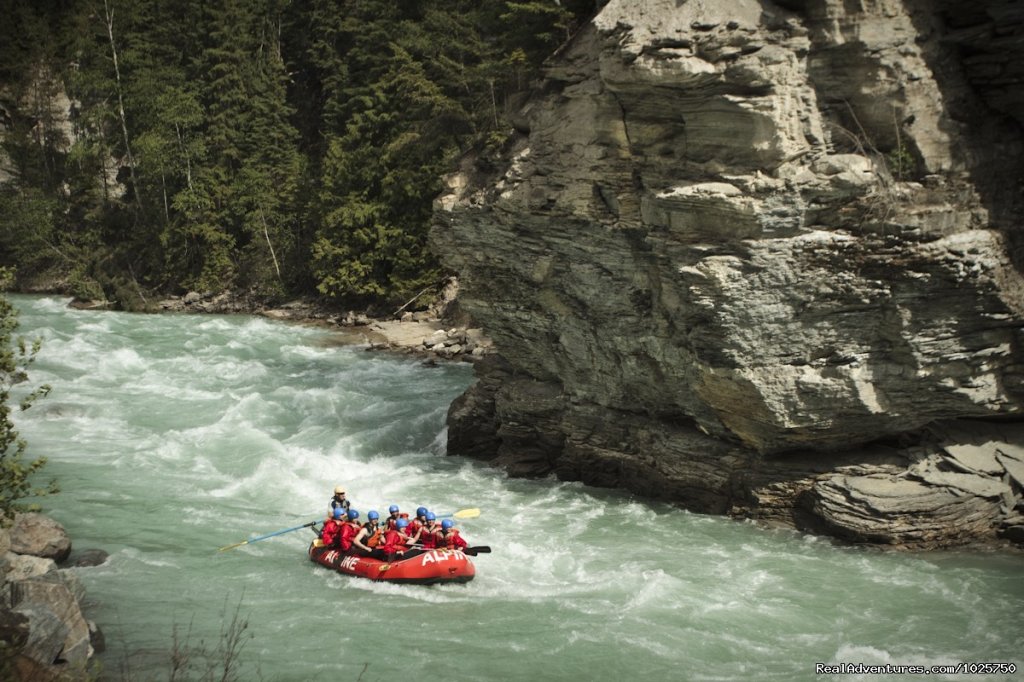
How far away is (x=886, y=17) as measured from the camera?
1209 cm

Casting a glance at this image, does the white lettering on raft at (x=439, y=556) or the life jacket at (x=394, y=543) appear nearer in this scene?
the white lettering on raft at (x=439, y=556)

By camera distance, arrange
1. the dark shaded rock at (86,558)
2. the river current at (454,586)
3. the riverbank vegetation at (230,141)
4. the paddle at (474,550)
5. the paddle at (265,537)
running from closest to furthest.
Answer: the river current at (454,586)
the dark shaded rock at (86,558)
the paddle at (474,550)
the paddle at (265,537)
the riverbank vegetation at (230,141)

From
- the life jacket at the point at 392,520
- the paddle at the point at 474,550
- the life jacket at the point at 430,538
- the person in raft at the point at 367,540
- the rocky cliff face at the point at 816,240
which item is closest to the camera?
the rocky cliff face at the point at 816,240

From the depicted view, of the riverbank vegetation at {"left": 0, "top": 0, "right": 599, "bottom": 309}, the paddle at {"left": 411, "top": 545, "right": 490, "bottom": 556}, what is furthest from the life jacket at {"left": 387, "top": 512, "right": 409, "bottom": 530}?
the riverbank vegetation at {"left": 0, "top": 0, "right": 599, "bottom": 309}

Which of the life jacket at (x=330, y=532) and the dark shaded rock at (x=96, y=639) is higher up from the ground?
the life jacket at (x=330, y=532)

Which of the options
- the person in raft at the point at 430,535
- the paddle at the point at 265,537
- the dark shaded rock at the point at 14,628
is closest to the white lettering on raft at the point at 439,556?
the person in raft at the point at 430,535

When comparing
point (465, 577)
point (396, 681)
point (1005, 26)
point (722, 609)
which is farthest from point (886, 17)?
point (396, 681)

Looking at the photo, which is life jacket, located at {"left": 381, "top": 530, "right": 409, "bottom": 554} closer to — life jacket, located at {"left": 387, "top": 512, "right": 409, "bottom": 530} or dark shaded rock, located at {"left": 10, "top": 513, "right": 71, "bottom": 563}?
life jacket, located at {"left": 387, "top": 512, "right": 409, "bottom": 530}

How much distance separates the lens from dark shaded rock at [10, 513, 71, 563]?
40.2ft

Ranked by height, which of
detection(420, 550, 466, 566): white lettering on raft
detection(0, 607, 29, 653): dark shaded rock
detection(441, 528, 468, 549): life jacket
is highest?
detection(0, 607, 29, 653): dark shaded rock

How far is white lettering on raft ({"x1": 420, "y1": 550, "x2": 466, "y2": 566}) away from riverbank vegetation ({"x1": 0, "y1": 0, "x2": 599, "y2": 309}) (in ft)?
68.9

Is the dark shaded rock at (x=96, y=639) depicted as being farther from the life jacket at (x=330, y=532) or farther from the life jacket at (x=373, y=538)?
the life jacket at (x=373, y=538)

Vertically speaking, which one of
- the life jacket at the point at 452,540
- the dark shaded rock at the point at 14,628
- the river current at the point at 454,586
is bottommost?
the river current at the point at 454,586

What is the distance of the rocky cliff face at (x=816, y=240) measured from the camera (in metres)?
12.2
